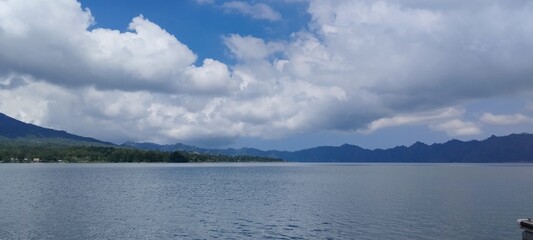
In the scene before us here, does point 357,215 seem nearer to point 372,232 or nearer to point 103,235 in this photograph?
point 372,232

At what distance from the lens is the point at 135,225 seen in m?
61.2

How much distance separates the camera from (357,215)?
7156 cm

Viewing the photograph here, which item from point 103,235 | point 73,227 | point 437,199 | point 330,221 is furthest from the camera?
point 437,199

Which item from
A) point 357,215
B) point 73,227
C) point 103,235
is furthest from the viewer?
point 357,215

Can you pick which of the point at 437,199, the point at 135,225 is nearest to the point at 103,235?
the point at 135,225

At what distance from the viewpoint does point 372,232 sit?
56.8 m

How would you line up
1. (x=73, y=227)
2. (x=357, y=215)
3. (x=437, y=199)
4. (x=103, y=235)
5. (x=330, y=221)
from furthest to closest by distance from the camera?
1. (x=437, y=199)
2. (x=357, y=215)
3. (x=330, y=221)
4. (x=73, y=227)
5. (x=103, y=235)

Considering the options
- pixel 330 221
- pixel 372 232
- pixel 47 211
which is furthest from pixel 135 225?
pixel 372 232

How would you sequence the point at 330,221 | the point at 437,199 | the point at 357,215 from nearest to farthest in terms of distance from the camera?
the point at 330,221, the point at 357,215, the point at 437,199

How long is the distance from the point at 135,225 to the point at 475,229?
46056mm

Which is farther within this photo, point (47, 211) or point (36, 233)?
Result: point (47, 211)

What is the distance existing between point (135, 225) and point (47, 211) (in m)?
21.9

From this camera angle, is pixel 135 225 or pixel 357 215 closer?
pixel 135 225

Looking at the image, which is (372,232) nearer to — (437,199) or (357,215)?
(357,215)
